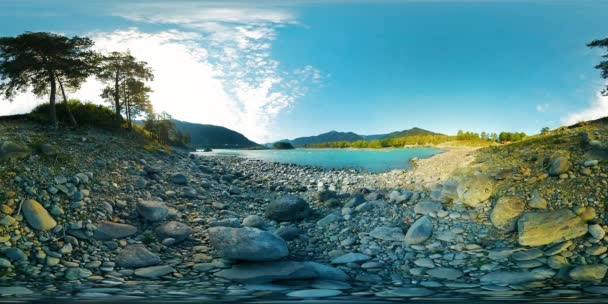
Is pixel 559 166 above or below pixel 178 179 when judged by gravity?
above

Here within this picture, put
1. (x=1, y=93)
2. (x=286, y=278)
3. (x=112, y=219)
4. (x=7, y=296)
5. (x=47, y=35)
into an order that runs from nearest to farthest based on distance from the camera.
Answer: (x=7, y=296) < (x=286, y=278) < (x=112, y=219) < (x=1, y=93) < (x=47, y=35)

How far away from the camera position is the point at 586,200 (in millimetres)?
5695

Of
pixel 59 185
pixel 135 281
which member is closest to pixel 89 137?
pixel 59 185

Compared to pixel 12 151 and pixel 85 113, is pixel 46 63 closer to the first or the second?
pixel 85 113

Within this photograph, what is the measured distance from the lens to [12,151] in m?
6.65

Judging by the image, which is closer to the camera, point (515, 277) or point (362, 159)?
point (515, 277)

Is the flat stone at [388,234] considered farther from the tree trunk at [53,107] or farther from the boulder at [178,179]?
the tree trunk at [53,107]

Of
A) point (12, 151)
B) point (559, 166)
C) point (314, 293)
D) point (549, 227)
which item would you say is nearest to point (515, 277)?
point (549, 227)

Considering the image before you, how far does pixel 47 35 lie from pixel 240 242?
1042 cm

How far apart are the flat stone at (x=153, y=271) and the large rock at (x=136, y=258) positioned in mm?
129

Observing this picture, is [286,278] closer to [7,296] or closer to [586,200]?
[7,296]

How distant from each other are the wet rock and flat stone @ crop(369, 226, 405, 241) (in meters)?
2.19

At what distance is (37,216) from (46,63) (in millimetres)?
8172

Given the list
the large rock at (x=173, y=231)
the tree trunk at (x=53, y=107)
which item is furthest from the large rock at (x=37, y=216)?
the tree trunk at (x=53, y=107)
